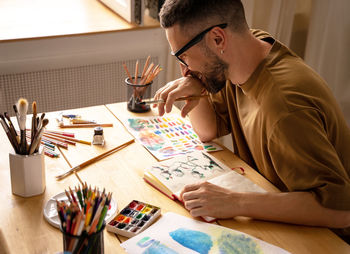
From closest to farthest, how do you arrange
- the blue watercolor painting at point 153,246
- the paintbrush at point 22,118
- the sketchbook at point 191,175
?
the blue watercolor painting at point 153,246 < the paintbrush at point 22,118 < the sketchbook at point 191,175

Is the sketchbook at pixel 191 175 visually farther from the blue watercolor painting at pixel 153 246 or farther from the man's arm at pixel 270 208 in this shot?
the blue watercolor painting at pixel 153 246

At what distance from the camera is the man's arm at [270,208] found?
114cm

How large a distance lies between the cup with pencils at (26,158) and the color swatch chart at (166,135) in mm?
396

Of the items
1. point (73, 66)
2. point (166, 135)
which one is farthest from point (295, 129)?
point (73, 66)

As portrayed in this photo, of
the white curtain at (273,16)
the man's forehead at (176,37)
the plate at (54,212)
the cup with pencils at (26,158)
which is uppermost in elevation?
the man's forehead at (176,37)

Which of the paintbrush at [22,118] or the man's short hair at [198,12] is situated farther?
the man's short hair at [198,12]

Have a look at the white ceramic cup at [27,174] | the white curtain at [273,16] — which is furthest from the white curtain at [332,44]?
the white ceramic cup at [27,174]

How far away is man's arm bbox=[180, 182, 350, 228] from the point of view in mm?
1144

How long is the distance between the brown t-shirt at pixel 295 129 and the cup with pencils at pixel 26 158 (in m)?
0.61

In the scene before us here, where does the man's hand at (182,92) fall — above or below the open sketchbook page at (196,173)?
above

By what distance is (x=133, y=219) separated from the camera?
112 centimetres

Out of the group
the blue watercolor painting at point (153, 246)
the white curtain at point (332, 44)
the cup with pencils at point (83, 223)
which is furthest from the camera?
the white curtain at point (332, 44)

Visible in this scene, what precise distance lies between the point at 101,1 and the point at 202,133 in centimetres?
158

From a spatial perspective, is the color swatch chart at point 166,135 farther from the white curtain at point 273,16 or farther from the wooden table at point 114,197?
the white curtain at point 273,16
